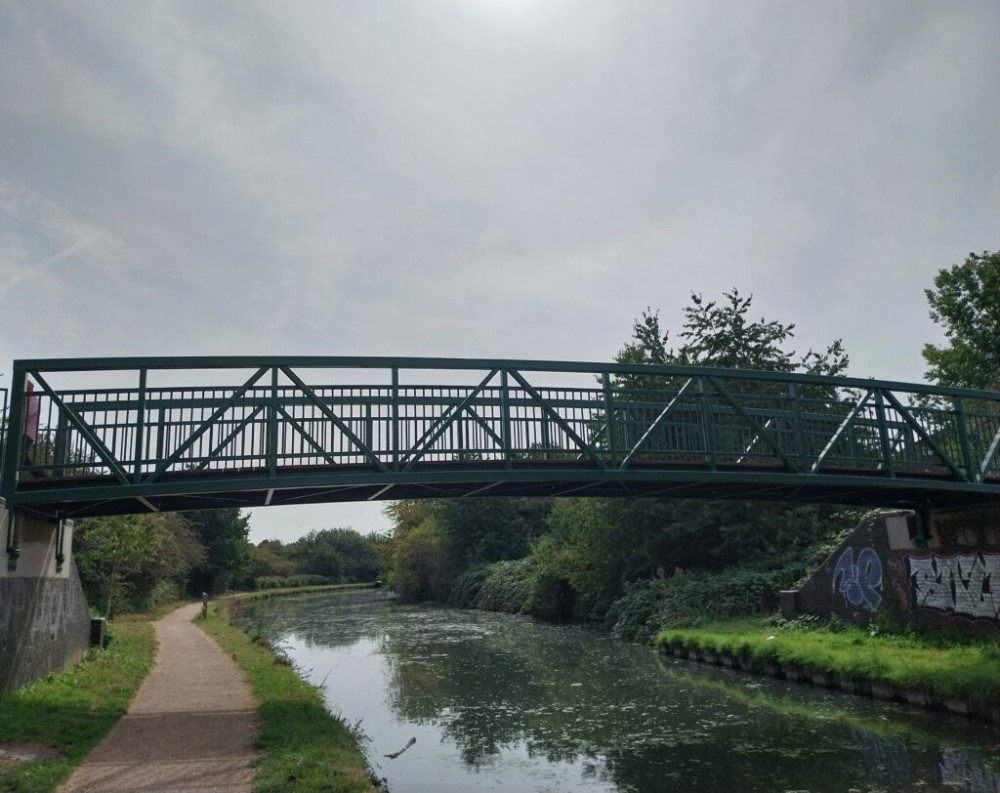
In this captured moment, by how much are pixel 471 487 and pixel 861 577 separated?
38.1ft

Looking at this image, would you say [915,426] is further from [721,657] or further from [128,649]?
[128,649]

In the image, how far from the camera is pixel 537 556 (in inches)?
1543

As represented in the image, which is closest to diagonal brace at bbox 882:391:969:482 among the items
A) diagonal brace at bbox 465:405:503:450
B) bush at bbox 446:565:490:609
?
diagonal brace at bbox 465:405:503:450

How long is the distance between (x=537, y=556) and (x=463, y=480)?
86.7ft

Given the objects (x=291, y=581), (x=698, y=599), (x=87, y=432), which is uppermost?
(x=87, y=432)

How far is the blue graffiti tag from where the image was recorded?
1991cm

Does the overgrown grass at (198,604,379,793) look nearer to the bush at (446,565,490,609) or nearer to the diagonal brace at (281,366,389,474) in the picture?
the diagonal brace at (281,366,389,474)

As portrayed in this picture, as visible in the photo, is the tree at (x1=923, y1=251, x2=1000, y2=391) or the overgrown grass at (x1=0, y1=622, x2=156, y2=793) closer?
the overgrown grass at (x1=0, y1=622, x2=156, y2=793)

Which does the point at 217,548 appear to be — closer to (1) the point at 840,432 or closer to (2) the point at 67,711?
(2) the point at 67,711

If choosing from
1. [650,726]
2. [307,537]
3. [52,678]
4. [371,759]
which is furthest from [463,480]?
[307,537]

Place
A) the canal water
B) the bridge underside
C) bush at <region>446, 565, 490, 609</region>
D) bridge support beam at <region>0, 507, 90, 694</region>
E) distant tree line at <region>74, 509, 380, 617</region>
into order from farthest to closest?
bush at <region>446, 565, 490, 609</region>, distant tree line at <region>74, 509, 380, 617</region>, the bridge underside, bridge support beam at <region>0, 507, 90, 694</region>, the canal water

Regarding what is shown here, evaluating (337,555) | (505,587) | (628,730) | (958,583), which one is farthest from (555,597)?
(337,555)

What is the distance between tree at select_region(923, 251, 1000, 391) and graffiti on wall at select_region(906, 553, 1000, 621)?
20.7 m

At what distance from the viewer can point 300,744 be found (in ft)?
34.9
